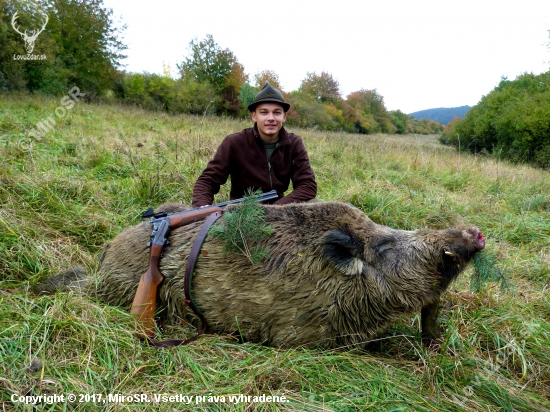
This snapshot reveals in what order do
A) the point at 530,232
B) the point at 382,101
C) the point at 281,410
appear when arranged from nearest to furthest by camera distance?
1. the point at 281,410
2. the point at 530,232
3. the point at 382,101

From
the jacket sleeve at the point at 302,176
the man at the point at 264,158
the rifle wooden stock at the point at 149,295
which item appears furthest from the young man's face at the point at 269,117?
the rifle wooden stock at the point at 149,295

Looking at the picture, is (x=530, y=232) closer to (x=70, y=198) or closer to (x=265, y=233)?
(x=265, y=233)

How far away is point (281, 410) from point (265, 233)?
3.77 feet

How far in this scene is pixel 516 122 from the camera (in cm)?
1981

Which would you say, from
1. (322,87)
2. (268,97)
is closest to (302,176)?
(268,97)

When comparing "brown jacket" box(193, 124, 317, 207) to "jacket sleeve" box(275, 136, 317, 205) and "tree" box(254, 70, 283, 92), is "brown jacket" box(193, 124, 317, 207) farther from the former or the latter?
"tree" box(254, 70, 283, 92)

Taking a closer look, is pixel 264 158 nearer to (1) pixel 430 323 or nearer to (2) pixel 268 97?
(2) pixel 268 97

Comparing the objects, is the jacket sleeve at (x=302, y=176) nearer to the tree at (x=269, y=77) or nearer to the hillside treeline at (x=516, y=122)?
the hillside treeline at (x=516, y=122)

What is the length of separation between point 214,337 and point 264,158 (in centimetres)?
230

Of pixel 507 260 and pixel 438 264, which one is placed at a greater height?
pixel 438 264

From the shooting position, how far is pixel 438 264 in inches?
95.8

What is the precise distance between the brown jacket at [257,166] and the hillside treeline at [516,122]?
12995 millimetres

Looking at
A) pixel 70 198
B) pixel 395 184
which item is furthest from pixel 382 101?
pixel 70 198

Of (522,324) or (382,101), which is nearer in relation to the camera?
(522,324)
